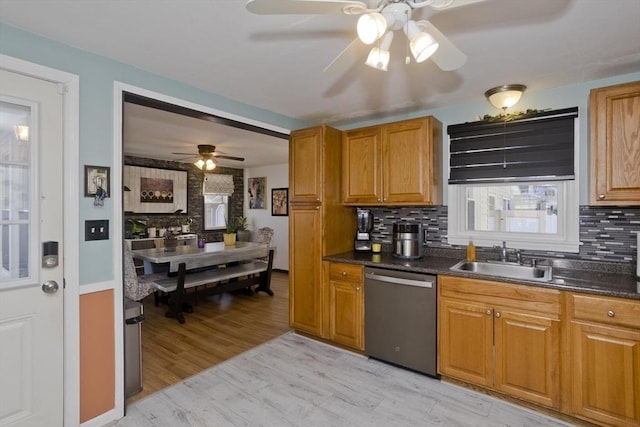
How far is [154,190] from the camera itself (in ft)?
19.9

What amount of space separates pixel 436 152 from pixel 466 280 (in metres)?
1.19

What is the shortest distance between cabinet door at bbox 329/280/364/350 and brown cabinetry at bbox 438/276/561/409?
0.70 meters

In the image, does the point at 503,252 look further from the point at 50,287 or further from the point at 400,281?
the point at 50,287

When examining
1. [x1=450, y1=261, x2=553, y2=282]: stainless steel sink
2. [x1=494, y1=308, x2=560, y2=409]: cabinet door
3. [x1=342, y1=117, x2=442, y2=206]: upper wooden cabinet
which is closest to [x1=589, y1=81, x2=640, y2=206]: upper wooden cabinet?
[x1=450, y1=261, x2=553, y2=282]: stainless steel sink

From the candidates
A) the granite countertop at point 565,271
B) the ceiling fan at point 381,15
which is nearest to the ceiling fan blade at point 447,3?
the ceiling fan at point 381,15

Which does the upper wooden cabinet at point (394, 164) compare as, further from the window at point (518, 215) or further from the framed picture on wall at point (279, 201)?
the framed picture on wall at point (279, 201)

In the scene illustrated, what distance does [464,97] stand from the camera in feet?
9.19

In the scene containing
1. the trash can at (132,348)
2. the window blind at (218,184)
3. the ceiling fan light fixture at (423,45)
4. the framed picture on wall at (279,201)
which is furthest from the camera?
the window blind at (218,184)

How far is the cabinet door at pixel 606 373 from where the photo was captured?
1.83 m

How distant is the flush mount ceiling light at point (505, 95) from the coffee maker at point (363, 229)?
1.52 meters

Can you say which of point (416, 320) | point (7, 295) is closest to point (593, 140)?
point (416, 320)

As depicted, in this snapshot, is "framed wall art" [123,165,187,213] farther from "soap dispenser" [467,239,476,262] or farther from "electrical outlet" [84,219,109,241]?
"soap dispenser" [467,239,476,262]

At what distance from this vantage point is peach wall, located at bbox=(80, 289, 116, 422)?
1.94 m

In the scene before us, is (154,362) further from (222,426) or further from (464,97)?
(464,97)
